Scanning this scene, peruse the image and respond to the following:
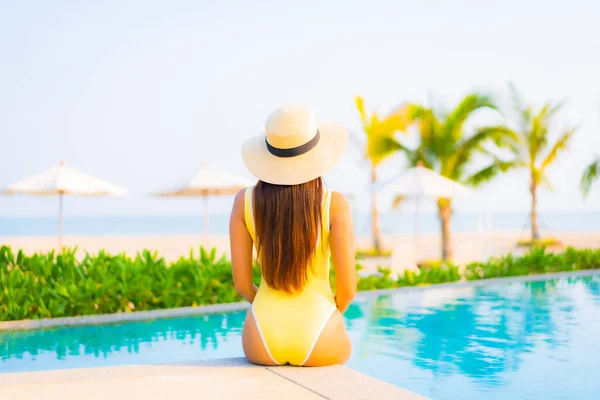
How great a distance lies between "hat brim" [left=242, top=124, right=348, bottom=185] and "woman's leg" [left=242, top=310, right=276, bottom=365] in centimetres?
75

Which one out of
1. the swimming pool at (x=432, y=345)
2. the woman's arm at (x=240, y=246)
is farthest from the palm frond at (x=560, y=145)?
the woman's arm at (x=240, y=246)

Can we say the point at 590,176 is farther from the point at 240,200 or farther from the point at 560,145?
the point at 240,200

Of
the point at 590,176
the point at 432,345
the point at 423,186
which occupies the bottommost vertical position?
the point at 432,345

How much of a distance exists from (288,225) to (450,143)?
16.2 meters

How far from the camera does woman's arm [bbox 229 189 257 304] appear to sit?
12.6ft

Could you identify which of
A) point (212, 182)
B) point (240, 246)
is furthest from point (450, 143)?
point (240, 246)

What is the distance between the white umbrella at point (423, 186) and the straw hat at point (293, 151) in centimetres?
1171

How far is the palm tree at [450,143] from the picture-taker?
1927cm

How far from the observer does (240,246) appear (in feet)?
12.8

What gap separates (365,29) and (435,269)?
3652cm

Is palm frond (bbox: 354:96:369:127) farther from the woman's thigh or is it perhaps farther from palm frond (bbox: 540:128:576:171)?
the woman's thigh

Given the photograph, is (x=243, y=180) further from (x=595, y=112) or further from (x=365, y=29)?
(x=365, y=29)

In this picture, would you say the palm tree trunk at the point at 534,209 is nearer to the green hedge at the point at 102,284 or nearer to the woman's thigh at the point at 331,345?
the green hedge at the point at 102,284

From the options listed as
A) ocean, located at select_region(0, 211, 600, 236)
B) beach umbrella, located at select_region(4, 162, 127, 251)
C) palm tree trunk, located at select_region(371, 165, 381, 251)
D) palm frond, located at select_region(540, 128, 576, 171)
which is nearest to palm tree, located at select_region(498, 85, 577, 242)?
palm frond, located at select_region(540, 128, 576, 171)
